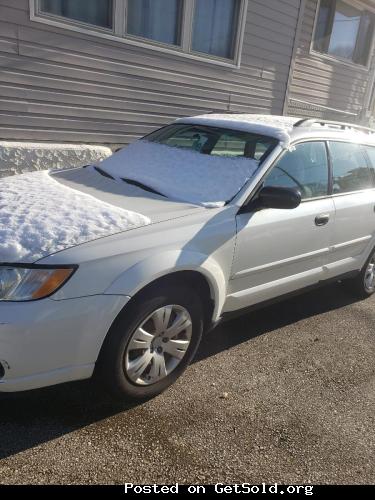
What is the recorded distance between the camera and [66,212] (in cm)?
255

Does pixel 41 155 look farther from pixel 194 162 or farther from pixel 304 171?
pixel 304 171

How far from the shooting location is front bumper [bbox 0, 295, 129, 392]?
2.09 m

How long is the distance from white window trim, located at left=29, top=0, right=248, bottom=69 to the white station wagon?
2.94m

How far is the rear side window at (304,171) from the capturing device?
3240 millimetres

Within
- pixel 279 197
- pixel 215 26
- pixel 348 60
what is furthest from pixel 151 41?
pixel 348 60

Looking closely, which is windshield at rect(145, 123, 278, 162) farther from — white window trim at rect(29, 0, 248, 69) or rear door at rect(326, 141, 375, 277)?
white window trim at rect(29, 0, 248, 69)

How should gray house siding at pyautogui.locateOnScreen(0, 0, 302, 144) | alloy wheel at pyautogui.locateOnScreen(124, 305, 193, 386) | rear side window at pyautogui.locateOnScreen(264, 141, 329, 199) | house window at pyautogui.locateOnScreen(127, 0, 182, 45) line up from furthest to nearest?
1. house window at pyautogui.locateOnScreen(127, 0, 182, 45)
2. gray house siding at pyautogui.locateOnScreen(0, 0, 302, 144)
3. rear side window at pyautogui.locateOnScreen(264, 141, 329, 199)
4. alloy wheel at pyautogui.locateOnScreen(124, 305, 193, 386)

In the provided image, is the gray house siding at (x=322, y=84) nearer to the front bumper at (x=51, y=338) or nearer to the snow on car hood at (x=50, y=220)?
the snow on car hood at (x=50, y=220)

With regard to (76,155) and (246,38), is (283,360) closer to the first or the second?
(76,155)

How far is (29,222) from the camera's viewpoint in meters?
2.42

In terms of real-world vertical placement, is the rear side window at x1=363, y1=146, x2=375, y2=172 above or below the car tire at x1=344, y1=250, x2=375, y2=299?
above

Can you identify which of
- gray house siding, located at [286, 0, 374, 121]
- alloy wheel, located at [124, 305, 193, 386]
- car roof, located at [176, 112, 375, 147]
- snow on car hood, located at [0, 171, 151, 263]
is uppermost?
gray house siding, located at [286, 0, 374, 121]

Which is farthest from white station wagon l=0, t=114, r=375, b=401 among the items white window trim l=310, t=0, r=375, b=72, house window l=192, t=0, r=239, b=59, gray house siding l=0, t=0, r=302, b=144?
white window trim l=310, t=0, r=375, b=72

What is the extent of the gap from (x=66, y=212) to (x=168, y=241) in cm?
59
